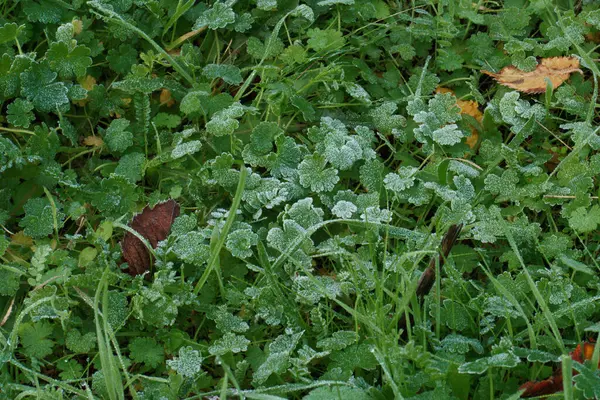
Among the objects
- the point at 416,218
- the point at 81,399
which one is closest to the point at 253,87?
the point at 416,218

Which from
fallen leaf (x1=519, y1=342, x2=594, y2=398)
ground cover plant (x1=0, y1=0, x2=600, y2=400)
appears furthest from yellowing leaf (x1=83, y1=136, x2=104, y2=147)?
fallen leaf (x1=519, y1=342, x2=594, y2=398)

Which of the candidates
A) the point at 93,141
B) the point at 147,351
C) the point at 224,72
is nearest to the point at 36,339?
the point at 147,351

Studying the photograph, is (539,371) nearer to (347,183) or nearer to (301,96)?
(347,183)

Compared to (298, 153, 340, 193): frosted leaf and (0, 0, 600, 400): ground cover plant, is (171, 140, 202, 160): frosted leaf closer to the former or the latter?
(0, 0, 600, 400): ground cover plant

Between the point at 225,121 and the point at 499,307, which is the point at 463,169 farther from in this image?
the point at 225,121

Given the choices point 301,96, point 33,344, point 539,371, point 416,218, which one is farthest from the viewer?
point 301,96

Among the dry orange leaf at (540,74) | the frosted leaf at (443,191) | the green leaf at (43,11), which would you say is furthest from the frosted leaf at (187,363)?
the dry orange leaf at (540,74)

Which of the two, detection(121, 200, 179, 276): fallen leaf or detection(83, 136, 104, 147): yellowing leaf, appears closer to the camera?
detection(121, 200, 179, 276): fallen leaf
